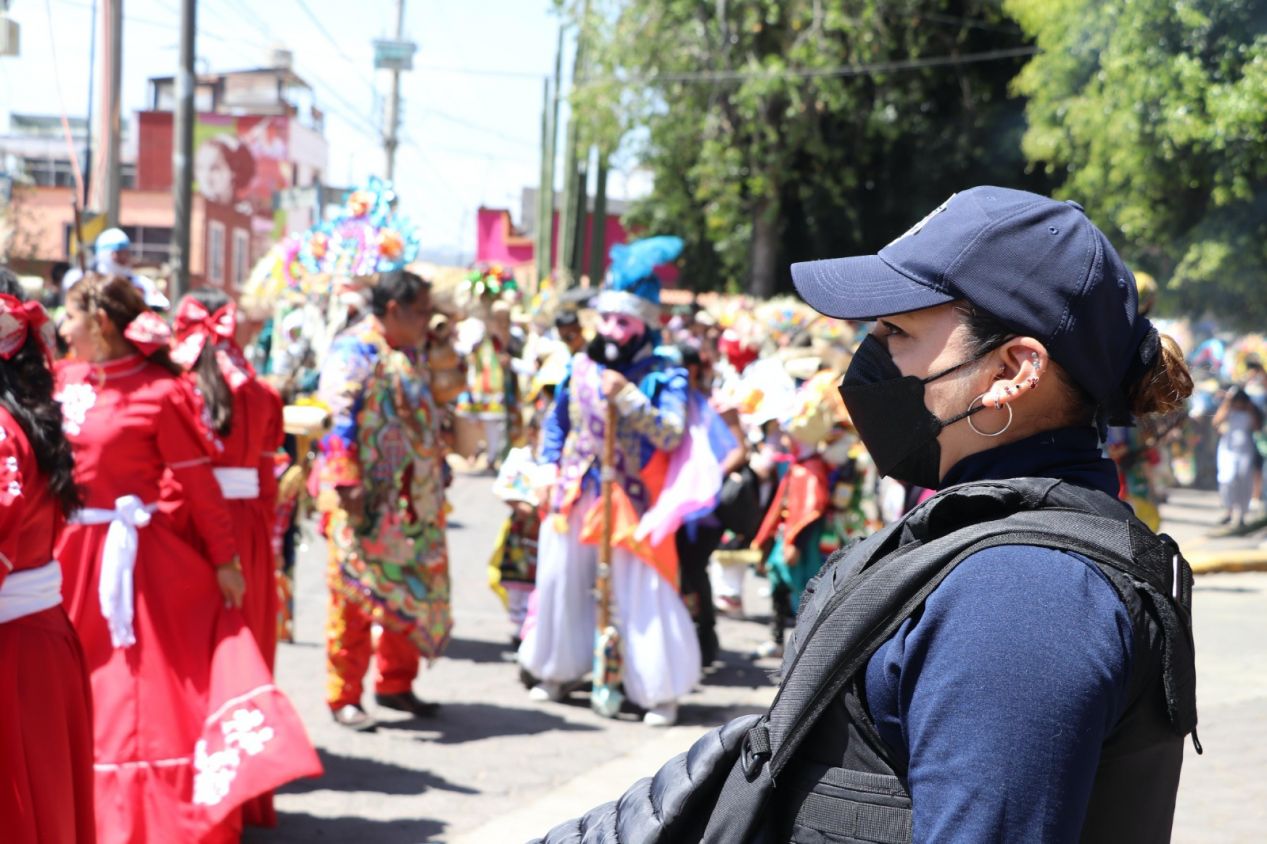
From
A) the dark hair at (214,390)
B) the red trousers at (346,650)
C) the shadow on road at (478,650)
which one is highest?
the dark hair at (214,390)

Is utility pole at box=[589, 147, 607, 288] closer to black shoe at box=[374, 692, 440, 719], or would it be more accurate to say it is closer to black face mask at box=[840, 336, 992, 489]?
black shoe at box=[374, 692, 440, 719]

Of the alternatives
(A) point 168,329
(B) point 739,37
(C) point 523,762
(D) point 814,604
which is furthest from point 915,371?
(B) point 739,37

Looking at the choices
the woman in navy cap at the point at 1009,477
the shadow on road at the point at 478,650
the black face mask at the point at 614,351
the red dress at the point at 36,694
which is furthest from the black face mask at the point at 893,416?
the shadow on road at the point at 478,650

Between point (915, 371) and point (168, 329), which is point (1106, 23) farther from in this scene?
point (915, 371)

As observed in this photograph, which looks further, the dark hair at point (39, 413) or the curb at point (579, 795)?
the curb at point (579, 795)

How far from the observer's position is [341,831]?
5504 millimetres

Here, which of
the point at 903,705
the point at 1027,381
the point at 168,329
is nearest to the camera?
the point at 903,705

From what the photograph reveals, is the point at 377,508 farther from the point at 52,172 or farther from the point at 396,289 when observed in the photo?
the point at 52,172

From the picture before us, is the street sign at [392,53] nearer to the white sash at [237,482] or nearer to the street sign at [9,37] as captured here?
the street sign at [9,37]

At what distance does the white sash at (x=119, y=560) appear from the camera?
184 inches

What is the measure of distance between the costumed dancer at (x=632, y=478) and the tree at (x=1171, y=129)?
7.10 metres

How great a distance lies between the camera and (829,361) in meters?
9.32

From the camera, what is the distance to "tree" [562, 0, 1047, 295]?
83.4 feet

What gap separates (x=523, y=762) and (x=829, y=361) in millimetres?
3815
